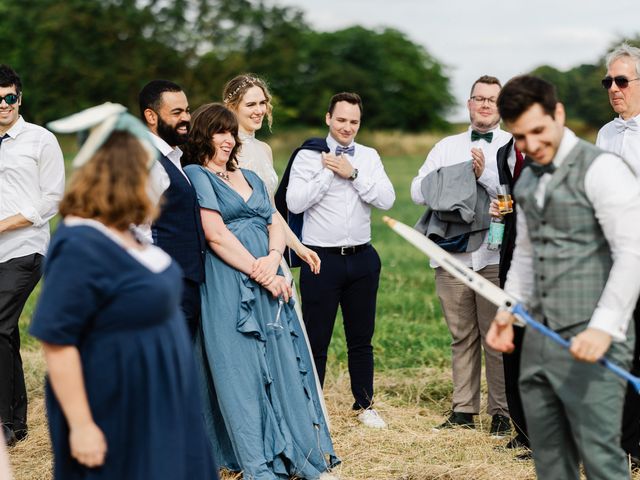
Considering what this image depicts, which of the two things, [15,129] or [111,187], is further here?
[15,129]

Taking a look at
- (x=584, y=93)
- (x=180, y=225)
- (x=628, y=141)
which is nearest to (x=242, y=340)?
(x=180, y=225)

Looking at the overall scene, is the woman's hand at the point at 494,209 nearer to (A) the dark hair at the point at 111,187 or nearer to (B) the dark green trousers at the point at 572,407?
(B) the dark green trousers at the point at 572,407

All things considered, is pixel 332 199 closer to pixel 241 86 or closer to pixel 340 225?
pixel 340 225

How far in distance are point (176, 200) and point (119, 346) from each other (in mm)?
2135

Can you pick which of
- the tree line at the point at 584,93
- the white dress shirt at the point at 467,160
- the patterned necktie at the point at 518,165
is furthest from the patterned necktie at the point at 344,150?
the tree line at the point at 584,93

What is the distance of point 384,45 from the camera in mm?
97375

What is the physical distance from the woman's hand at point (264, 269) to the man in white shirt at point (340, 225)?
0.95m

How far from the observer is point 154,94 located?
5418mm

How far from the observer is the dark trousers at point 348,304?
21.4 ft

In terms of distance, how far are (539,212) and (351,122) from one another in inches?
120

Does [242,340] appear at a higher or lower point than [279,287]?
lower

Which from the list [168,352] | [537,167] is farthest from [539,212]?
[168,352]

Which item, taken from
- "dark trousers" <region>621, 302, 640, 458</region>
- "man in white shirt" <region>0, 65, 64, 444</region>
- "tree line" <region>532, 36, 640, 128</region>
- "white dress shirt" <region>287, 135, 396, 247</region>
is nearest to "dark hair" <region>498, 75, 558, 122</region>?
"dark trousers" <region>621, 302, 640, 458</region>

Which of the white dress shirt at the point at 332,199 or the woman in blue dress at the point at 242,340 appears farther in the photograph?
the white dress shirt at the point at 332,199
